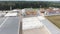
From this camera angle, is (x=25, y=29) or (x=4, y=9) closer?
(x=25, y=29)

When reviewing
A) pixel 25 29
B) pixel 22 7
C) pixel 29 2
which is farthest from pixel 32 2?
pixel 25 29

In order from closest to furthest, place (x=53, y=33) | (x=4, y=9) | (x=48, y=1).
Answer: (x=53, y=33), (x=4, y=9), (x=48, y=1)

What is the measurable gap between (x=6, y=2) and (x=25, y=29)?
24.8ft

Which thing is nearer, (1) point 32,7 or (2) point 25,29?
(2) point 25,29

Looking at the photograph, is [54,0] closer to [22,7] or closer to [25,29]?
[22,7]

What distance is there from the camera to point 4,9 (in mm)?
12445

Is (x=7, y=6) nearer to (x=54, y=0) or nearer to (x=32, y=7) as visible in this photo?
(x=32, y=7)

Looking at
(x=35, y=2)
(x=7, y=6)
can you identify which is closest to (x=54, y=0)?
(x=35, y=2)

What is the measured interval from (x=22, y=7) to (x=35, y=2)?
1.29m

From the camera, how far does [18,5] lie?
12719 mm

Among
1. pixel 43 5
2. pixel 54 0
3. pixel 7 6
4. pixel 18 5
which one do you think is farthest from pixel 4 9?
pixel 54 0

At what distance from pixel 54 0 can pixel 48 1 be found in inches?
23.6

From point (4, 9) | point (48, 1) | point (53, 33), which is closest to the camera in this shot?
point (53, 33)

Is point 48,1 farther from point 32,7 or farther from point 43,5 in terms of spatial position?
point 32,7
